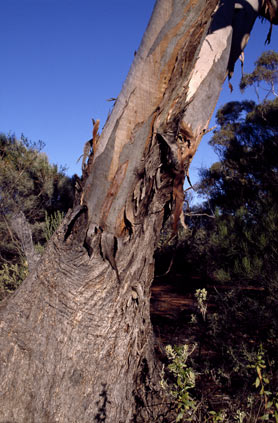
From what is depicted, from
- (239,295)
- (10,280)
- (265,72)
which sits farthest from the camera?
(265,72)

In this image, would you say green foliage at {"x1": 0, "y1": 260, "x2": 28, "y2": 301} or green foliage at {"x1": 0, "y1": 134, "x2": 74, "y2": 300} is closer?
green foliage at {"x1": 0, "y1": 260, "x2": 28, "y2": 301}

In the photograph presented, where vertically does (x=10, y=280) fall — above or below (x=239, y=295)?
below

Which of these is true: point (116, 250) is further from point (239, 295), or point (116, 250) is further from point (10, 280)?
point (10, 280)

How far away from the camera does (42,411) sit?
1.54 metres

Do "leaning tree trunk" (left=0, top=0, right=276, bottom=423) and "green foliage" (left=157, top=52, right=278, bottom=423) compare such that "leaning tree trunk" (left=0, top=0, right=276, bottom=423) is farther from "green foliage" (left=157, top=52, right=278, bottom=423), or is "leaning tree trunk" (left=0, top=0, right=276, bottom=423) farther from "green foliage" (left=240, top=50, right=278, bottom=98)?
"green foliage" (left=240, top=50, right=278, bottom=98)

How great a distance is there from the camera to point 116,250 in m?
1.68

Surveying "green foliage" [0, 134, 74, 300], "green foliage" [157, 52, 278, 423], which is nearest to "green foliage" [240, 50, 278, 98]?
"green foliage" [157, 52, 278, 423]

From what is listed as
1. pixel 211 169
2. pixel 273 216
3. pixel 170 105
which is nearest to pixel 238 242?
pixel 273 216

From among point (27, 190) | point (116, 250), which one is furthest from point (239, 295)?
point (27, 190)

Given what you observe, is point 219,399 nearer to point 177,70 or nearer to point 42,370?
point 42,370

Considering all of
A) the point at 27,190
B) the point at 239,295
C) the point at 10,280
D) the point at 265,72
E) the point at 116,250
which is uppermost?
the point at 265,72

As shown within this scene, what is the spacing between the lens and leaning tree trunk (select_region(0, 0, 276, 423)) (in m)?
1.59

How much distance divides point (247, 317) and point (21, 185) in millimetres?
5259

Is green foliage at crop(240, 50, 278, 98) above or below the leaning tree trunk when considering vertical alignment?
above
